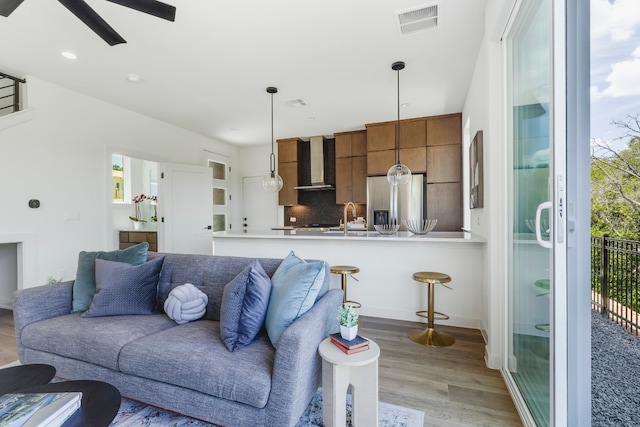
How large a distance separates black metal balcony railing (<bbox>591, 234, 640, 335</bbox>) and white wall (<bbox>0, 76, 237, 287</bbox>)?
189 inches

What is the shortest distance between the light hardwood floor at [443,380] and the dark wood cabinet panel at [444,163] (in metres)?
2.62

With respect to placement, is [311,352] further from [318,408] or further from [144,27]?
[144,27]

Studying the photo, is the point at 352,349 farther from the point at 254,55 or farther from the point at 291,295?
the point at 254,55

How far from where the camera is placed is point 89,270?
7.34ft

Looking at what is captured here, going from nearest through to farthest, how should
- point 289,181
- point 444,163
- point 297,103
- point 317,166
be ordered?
1. point 297,103
2. point 444,163
3. point 317,166
4. point 289,181

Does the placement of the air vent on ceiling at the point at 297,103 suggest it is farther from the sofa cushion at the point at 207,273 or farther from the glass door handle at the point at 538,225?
the glass door handle at the point at 538,225

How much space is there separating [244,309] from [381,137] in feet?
13.9

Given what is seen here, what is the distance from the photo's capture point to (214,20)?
2395 mm

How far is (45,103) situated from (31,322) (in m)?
2.80

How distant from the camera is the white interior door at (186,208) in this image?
478 cm

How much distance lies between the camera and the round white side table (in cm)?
142

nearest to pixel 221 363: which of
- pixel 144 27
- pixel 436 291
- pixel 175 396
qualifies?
pixel 175 396

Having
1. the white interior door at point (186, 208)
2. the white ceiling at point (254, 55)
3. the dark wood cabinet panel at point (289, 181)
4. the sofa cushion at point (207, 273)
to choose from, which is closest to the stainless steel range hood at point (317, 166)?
the dark wood cabinet panel at point (289, 181)

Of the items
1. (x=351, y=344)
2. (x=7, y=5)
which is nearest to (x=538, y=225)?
(x=351, y=344)
